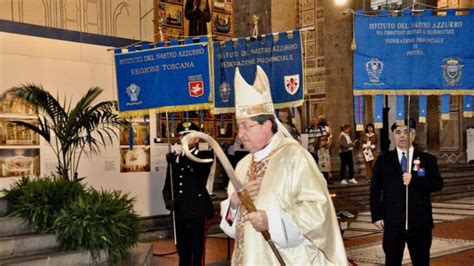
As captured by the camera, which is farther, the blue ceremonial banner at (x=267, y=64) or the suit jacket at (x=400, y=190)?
the blue ceremonial banner at (x=267, y=64)

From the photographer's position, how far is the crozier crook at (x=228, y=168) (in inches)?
120

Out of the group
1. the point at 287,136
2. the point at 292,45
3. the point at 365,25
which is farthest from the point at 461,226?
the point at 287,136

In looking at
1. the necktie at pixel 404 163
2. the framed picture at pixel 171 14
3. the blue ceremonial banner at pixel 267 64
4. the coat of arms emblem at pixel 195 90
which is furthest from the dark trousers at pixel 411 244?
the framed picture at pixel 171 14

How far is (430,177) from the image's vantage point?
6145 mm

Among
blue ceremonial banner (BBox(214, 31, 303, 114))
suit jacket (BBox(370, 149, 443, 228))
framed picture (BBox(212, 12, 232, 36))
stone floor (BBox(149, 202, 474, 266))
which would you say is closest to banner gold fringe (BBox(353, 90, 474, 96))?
suit jacket (BBox(370, 149, 443, 228))

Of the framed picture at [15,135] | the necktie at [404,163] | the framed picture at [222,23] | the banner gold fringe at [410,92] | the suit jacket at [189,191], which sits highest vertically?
the framed picture at [222,23]

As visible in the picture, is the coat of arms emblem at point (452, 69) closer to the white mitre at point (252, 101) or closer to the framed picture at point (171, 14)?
the white mitre at point (252, 101)

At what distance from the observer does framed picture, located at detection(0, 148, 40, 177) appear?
10376 mm

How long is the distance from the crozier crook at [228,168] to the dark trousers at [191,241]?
3.84m

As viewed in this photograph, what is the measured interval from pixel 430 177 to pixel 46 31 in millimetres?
7227

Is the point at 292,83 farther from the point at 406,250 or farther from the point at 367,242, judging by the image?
the point at 367,242

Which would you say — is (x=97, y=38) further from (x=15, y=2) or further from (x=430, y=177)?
(x=430, y=177)

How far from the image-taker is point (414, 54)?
280 inches

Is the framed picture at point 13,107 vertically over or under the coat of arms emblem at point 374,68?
under
